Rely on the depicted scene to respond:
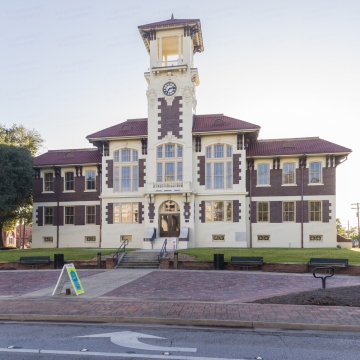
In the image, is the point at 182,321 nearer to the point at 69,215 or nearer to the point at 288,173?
the point at 288,173

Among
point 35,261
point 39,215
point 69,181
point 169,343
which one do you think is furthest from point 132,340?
point 39,215

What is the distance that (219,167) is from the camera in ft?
103

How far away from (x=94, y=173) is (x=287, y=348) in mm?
30201

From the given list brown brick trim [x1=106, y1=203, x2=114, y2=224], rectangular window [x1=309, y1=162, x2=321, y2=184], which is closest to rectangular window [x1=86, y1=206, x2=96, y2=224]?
brown brick trim [x1=106, y1=203, x2=114, y2=224]

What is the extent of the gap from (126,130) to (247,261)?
18132 millimetres

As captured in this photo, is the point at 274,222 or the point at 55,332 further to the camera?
the point at 274,222

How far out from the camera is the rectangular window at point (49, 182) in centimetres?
3608

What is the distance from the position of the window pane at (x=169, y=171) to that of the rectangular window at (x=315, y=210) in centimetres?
1203

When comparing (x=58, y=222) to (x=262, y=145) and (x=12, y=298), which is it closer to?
(x=262, y=145)

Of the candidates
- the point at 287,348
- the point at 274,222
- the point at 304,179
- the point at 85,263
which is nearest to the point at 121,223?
the point at 85,263

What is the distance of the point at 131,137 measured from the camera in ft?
105

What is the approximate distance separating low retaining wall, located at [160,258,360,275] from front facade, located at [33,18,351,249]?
8.88 metres

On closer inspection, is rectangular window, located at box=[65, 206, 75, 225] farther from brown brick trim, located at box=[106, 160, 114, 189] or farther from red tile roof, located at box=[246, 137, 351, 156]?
red tile roof, located at box=[246, 137, 351, 156]

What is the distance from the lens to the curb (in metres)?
8.42
